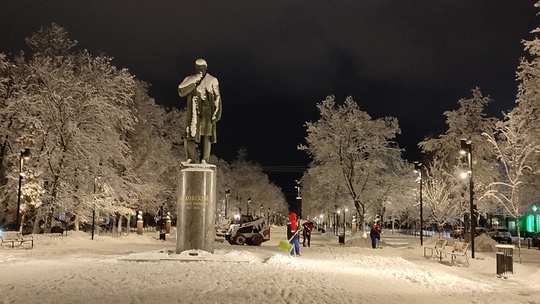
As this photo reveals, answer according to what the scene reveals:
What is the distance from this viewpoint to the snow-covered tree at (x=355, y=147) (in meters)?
41.1

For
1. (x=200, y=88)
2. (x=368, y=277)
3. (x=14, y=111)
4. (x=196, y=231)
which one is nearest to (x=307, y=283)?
(x=368, y=277)

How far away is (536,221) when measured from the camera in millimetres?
53656

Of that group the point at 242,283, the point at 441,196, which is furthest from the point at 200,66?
the point at 441,196

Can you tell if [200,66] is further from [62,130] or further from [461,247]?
[62,130]

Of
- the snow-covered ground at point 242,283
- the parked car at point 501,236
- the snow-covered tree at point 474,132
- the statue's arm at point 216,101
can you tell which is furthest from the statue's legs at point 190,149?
the parked car at point 501,236

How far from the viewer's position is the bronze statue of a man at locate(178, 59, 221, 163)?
665 inches

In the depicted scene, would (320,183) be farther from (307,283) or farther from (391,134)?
(307,283)

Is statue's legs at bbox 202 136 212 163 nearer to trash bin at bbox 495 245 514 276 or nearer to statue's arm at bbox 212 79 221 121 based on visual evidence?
statue's arm at bbox 212 79 221 121

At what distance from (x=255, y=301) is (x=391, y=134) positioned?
35.2 metres

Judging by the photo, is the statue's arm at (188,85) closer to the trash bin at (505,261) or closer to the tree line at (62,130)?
the trash bin at (505,261)

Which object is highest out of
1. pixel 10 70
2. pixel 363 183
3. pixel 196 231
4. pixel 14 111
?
pixel 10 70

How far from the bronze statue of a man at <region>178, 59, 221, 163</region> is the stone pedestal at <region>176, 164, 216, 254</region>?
1336 mm

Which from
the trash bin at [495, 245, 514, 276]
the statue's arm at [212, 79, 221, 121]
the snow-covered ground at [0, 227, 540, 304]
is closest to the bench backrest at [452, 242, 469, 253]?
the snow-covered ground at [0, 227, 540, 304]

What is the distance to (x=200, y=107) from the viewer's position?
17.1 metres
